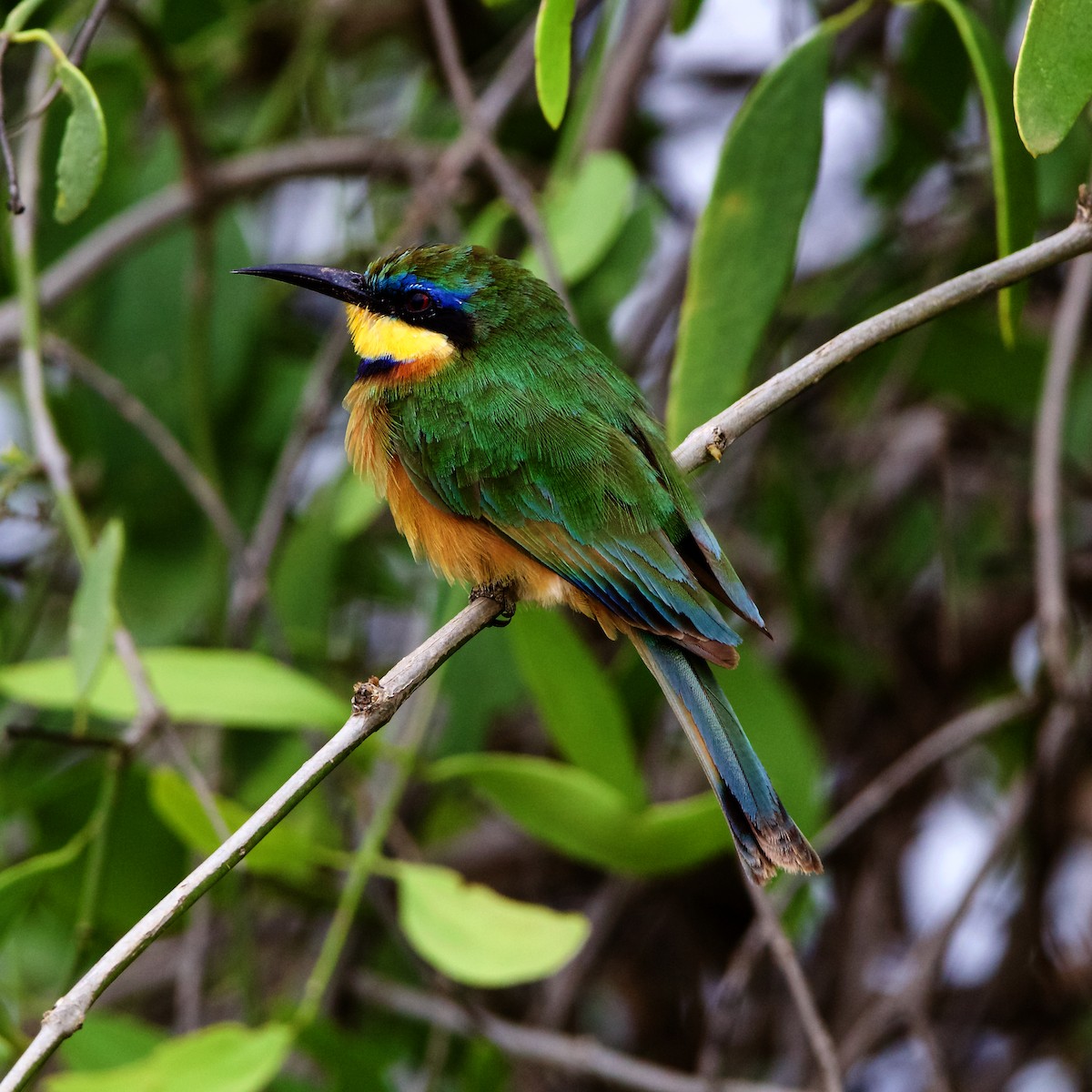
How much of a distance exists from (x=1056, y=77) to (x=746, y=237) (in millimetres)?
620

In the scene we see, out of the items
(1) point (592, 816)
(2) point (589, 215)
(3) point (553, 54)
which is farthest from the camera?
(2) point (589, 215)

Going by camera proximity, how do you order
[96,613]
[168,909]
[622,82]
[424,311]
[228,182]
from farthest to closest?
[228,182] < [622,82] < [424,311] < [96,613] < [168,909]

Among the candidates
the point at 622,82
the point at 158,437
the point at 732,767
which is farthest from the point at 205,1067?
the point at 622,82

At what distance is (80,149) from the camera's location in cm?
158

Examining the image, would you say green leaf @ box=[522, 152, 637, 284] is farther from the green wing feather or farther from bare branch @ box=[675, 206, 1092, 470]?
bare branch @ box=[675, 206, 1092, 470]

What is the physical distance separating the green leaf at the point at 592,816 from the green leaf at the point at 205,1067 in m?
0.44

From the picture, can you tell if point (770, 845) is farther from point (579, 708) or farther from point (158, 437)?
point (158, 437)

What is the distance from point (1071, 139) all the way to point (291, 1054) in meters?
2.30

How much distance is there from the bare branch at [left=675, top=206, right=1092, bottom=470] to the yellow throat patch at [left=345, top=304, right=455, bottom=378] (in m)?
0.61

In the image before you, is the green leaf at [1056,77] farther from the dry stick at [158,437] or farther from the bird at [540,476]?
the dry stick at [158,437]

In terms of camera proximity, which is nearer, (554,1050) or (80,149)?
(80,149)

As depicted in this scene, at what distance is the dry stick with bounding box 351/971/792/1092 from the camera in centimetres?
219

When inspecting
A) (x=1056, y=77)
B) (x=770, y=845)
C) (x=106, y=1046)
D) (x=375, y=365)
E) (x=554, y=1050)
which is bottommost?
(x=554, y=1050)

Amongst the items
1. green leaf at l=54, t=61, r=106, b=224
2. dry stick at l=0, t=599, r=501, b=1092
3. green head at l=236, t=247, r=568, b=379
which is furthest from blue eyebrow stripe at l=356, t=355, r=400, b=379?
dry stick at l=0, t=599, r=501, b=1092
